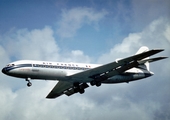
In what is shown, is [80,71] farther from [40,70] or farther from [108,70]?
[40,70]

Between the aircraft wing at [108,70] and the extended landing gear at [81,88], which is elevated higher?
the extended landing gear at [81,88]

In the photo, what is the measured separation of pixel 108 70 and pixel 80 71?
14.2 feet

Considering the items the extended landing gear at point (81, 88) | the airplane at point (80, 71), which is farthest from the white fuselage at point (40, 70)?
the extended landing gear at point (81, 88)

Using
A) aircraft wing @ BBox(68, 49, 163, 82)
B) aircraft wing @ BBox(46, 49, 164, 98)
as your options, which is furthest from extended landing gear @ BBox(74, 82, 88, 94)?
aircraft wing @ BBox(68, 49, 163, 82)

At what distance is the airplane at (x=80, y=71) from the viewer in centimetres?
5331

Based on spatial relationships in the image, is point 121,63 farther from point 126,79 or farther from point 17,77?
point 17,77

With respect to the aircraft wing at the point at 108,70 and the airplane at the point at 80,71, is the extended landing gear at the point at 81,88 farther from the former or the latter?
the aircraft wing at the point at 108,70

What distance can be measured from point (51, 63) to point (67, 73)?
9.37ft

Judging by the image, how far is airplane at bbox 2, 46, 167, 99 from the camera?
175 feet

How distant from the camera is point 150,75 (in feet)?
206

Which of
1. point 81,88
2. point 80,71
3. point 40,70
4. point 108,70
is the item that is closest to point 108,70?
point 108,70

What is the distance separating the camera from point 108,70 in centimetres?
5594

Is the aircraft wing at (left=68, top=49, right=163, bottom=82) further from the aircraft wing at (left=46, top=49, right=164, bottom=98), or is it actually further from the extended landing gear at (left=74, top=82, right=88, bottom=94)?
the extended landing gear at (left=74, top=82, right=88, bottom=94)

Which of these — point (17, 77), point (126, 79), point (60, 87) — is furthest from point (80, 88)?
point (17, 77)
